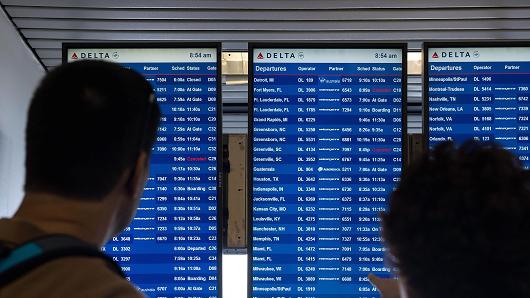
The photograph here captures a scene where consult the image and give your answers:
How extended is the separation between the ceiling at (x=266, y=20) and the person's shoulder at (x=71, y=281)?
10.9ft

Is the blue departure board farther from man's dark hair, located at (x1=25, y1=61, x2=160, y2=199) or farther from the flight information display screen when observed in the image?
man's dark hair, located at (x1=25, y1=61, x2=160, y2=199)

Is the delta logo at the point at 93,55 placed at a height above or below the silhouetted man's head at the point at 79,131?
above

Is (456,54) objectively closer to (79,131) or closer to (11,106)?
(79,131)

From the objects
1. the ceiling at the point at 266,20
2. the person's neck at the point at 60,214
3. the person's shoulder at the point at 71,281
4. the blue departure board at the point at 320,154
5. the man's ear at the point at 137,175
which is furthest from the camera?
the ceiling at the point at 266,20

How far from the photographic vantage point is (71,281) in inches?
38.2

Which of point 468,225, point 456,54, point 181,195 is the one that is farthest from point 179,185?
point 468,225

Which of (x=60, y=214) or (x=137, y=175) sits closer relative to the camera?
(x=60, y=214)

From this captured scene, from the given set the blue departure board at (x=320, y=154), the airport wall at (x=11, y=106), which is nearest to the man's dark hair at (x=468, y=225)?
the blue departure board at (x=320, y=154)

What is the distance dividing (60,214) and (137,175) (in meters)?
0.20

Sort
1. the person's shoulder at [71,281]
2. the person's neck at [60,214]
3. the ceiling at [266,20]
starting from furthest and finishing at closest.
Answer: the ceiling at [266,20], the person's neck at [60,214], the person's shoulder at [71,281]

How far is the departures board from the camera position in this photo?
286 cm

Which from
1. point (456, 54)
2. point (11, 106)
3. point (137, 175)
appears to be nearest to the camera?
point (137, 175)

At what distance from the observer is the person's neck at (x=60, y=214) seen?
3.77 feet

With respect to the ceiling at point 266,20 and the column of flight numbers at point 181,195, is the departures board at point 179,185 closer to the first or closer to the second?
the column of flight numbers at point 181,195
